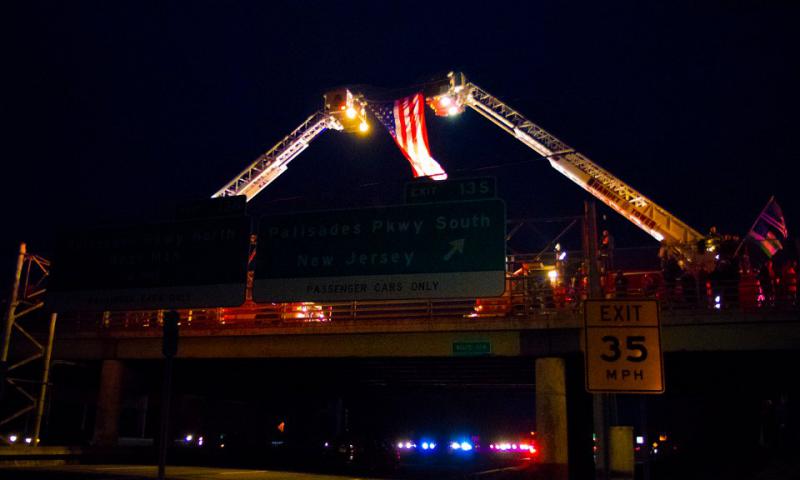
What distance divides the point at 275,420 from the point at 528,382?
869 inches

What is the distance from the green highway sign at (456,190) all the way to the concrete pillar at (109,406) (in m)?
13.2

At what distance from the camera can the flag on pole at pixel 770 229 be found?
812 inches

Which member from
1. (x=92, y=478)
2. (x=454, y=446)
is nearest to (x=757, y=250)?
(x=92, y=478)

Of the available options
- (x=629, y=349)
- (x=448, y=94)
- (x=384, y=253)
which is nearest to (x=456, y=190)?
(x=384, y=253)

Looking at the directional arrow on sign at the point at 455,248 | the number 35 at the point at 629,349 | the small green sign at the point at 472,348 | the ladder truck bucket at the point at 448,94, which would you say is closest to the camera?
the number 35 at the point at 629,349

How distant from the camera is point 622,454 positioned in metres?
9.30

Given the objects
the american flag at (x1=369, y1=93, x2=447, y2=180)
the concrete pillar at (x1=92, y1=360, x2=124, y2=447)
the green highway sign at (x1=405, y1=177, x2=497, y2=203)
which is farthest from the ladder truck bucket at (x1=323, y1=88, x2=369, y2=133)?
the green highway sign at (x1=405, y1=177, x2=497, y2=203)

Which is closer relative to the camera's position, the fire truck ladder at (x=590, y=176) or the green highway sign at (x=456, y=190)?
the green highway sign at (x=456, y=190)

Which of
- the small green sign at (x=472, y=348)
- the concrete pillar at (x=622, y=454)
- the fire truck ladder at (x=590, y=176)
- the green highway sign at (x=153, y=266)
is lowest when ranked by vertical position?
the concrete pillar at (x=622, y=454)

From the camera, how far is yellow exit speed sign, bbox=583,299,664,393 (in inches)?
330

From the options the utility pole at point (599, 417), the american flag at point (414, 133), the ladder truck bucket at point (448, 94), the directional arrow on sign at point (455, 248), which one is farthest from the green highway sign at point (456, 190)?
the ladder truck bucket at point (448, 94)

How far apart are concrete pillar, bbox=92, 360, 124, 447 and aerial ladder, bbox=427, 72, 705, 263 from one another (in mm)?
16484

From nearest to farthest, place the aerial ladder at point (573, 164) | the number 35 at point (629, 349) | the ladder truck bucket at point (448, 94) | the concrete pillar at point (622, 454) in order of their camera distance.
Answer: the number 35 at point (629, 349), the concrete pillar at point (622, 454), the aerial ladder at point (573, 164), the ladder truck bucket at point (448, 94)

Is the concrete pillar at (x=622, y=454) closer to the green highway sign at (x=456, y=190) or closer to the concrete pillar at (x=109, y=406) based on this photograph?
the green highway sign at (x=456, y=190)
